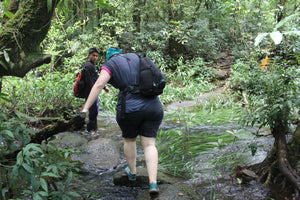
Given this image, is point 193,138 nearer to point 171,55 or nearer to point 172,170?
point 172,170

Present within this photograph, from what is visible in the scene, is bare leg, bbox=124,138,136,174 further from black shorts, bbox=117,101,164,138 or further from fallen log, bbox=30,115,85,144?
fallen log, bbox=30,115,85,144

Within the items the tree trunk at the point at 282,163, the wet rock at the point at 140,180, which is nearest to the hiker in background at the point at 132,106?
the wet rock at the point at 140,180

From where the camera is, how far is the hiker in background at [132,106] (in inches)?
118

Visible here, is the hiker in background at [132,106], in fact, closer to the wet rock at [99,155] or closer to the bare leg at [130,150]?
the bare leg at [130,150]

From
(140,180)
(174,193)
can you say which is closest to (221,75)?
(140,180)

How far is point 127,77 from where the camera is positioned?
9.96 feet

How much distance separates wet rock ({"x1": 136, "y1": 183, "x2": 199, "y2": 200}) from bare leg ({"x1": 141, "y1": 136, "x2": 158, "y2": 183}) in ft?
0.59

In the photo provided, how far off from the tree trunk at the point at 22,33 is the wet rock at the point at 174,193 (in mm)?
1941

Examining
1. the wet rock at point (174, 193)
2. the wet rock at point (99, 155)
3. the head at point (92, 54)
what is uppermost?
the head at point (92, 54)

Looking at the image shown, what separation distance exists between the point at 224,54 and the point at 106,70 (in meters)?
13.0

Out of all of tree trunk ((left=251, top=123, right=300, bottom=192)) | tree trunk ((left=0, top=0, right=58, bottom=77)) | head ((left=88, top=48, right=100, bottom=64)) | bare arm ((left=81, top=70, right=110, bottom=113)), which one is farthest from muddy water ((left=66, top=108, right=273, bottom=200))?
head ((left=88, top=48, right=100, bottom=64))

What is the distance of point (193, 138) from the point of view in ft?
16.4

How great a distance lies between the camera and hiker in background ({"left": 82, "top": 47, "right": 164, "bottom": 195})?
9.82ft

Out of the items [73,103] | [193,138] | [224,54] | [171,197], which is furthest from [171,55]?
[171,197]
